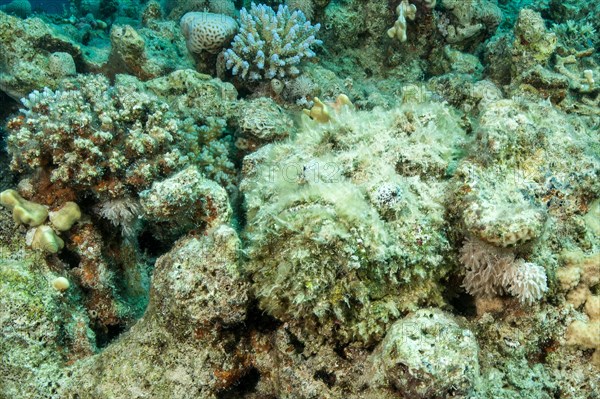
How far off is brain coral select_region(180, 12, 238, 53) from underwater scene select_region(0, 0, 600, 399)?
141 cm

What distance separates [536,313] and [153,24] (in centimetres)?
583

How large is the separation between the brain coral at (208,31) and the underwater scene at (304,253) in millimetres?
1407

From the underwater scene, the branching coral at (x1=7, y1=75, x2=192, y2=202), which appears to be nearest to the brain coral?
the underwater scene

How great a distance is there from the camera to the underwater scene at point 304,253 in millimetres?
2271

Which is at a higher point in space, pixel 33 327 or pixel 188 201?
pixel 188 201

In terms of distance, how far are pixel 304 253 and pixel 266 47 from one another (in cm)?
351

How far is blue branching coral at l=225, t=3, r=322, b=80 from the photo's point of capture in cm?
495

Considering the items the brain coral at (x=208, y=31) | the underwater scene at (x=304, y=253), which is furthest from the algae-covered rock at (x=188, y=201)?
the brain coral at (x=208, y=31)

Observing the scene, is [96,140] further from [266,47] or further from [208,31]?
[266,47]

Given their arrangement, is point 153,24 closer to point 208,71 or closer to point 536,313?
point 208,71

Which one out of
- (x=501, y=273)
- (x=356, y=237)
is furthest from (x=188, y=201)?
(x=501, y=273)

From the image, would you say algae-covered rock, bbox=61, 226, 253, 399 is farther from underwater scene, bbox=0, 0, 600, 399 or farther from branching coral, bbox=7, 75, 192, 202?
branching coral, bbox=7, 75, 192, 202

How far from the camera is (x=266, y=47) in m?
5.04

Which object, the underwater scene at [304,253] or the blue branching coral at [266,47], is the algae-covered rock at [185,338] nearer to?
the underwater scene at [304,253]
